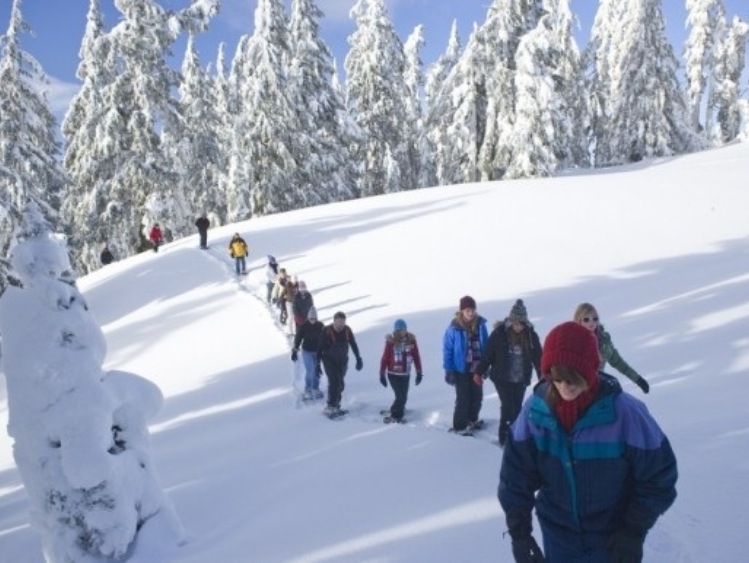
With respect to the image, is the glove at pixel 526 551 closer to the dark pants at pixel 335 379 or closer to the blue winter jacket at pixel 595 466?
the blue winter jacket at pixel 595 466

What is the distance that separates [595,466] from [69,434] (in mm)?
6005

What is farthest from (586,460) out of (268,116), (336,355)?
(268,116)

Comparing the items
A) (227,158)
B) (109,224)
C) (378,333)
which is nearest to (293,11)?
(227,158)

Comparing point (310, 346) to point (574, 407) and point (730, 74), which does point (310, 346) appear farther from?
point (730, 74)

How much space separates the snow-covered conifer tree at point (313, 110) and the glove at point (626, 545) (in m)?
33.5

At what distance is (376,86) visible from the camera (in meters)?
39.3

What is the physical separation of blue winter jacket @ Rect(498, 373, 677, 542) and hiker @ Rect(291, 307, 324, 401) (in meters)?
7.60

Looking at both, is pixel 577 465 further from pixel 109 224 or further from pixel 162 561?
pixel 109 224

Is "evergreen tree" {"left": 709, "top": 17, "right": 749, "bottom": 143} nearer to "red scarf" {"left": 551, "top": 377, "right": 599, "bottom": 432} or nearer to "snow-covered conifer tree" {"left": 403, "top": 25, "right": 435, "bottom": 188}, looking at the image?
"snow-covered conifer tree" {"left": 403, "top": 25, "right": 435, "bottom": 188}

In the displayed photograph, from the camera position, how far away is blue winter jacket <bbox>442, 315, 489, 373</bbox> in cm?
732

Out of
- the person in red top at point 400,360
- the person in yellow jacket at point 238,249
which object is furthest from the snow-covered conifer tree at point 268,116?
the person in red top at point 400,360

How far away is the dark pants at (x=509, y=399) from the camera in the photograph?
6.82 metres

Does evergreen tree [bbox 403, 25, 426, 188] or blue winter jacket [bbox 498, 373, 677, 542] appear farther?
evergreen tree [bbox 403, 25, 426, 188]

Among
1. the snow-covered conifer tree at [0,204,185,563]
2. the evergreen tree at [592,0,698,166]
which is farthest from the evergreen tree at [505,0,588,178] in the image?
the snow-covered conifer tree at [0,204,185,563]
